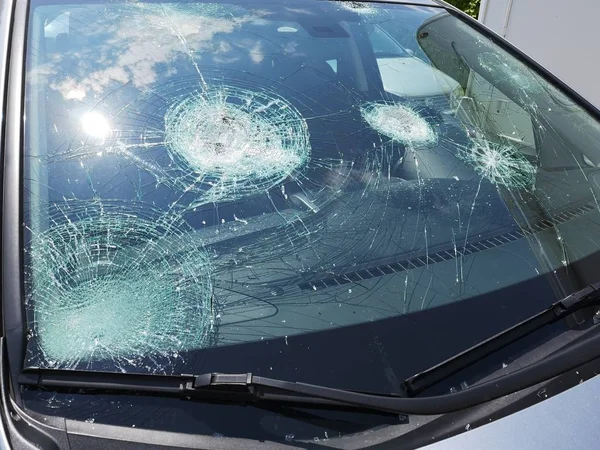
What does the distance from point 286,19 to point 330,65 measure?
282mm

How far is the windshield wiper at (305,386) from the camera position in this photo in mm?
1030

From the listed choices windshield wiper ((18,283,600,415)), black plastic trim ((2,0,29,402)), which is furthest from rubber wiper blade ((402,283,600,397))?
black plastic trim ((2,0,29,402))

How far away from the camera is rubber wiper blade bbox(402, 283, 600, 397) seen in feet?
3.71

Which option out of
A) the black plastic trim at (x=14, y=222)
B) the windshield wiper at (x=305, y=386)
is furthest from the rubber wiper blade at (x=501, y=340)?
the black plastic trim at (x=14, y=222)

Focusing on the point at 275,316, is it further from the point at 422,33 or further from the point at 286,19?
the point at 422,33

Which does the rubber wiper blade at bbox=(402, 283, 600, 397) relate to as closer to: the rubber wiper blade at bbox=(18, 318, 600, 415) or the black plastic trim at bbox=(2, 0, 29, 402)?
the rubber wiper blade at bbox=(18, 318, 600, 415)

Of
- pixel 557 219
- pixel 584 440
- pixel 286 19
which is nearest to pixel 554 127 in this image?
pixel 557 219

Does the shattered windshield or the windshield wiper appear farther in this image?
the shattered windshield

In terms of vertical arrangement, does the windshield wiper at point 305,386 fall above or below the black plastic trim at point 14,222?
below

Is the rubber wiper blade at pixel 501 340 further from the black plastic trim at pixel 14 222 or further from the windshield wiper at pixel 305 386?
the black plastic trim at pixel 14 222

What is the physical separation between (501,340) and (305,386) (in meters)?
0.44

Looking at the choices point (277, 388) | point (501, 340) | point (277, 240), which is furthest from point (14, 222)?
point (501, 340)

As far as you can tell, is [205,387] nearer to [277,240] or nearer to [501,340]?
[277,240]

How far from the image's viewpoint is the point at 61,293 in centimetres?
120
